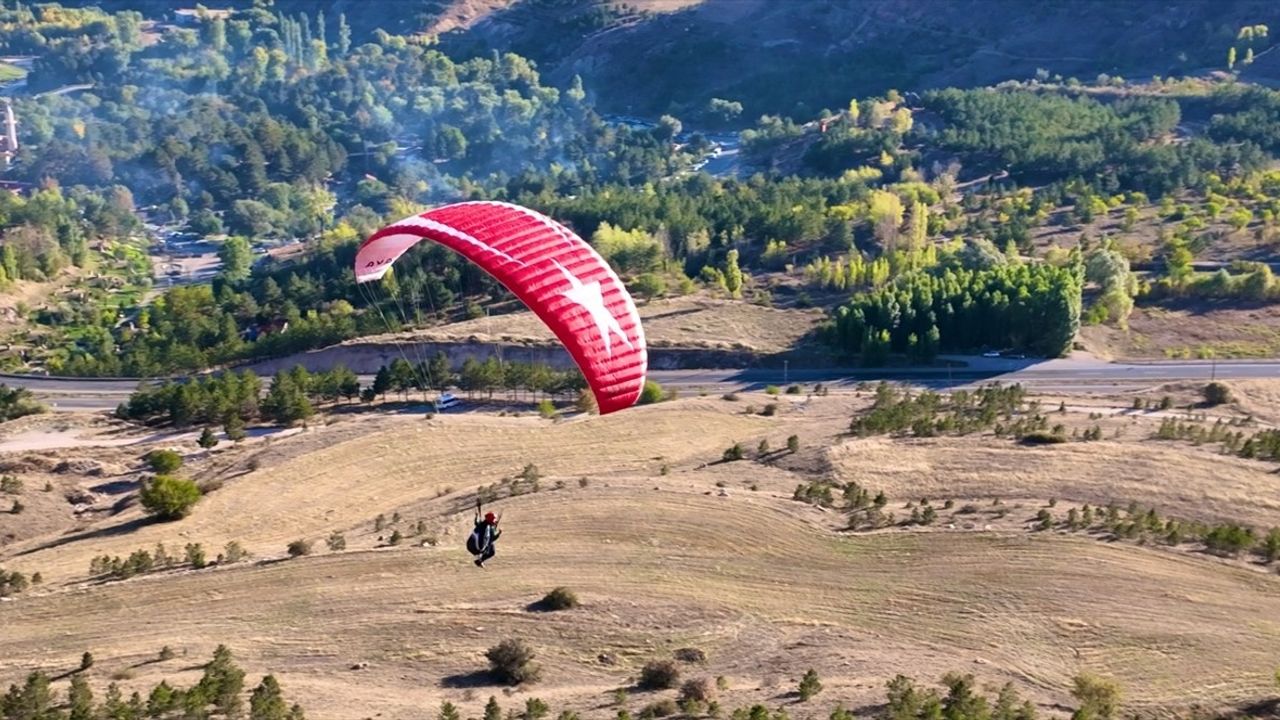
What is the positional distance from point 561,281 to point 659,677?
26.3 feet

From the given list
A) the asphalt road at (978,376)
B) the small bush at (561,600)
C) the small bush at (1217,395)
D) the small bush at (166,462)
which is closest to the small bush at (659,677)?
the small bush at (561,600)

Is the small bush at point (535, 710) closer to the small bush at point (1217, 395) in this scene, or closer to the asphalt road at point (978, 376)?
the asphalt road at point (978, 376)

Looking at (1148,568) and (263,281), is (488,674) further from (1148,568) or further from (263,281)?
(263,281)

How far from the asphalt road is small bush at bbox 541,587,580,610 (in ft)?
91.2

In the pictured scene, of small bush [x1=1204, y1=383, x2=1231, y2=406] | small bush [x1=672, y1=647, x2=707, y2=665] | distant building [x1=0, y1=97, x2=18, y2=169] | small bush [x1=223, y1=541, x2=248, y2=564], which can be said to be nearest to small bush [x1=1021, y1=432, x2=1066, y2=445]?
small bush [x1=1204, y1=383, x2=1231, y2=406]

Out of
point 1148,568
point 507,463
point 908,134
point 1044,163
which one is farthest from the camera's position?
point 908,134

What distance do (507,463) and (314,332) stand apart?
81.6 feet

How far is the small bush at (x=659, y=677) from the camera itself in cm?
2823

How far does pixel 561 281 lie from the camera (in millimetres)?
28266

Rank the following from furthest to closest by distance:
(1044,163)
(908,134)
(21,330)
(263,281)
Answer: (908,134), (1044,163), (263,281), (21,330)

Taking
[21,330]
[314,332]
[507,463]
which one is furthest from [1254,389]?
[21,330]

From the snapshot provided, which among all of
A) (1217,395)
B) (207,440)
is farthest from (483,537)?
(1217,395)

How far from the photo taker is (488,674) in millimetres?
29062

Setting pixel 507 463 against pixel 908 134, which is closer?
pixel 507 463
